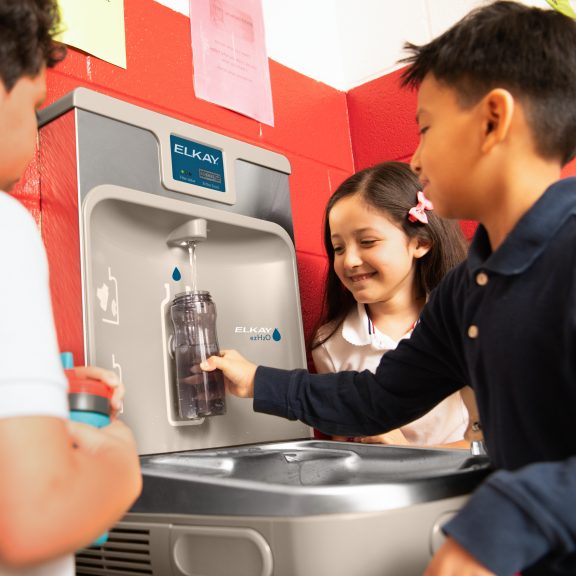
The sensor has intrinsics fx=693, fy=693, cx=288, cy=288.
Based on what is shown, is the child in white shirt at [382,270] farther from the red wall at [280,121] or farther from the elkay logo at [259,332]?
the elkay logo at [259,332]

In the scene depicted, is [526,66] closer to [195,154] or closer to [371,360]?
[195,154]

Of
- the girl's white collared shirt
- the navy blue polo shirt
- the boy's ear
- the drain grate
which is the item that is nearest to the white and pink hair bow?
the girl's white collared shirt

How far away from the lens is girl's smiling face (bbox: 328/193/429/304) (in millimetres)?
1381

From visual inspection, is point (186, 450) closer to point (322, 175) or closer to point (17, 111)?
point (17, 111)

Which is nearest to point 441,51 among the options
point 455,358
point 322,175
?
point 455,358

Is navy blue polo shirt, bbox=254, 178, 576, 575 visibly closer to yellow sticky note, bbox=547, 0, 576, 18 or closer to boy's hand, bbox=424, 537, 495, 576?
boy's hand, bbox=424, 537, 495, 576

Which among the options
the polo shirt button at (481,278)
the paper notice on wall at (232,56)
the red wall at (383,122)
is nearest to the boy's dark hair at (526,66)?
the polo shirt button at (481,278)

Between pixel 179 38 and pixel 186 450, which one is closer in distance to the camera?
pixel 186 450

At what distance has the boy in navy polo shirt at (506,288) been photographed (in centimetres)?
57

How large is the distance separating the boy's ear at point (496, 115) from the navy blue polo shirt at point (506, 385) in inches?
3.4

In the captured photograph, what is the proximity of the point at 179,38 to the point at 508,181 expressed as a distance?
841 mm

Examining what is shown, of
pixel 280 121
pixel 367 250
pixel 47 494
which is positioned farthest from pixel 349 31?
pixel 47 494

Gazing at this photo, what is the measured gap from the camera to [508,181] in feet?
2.53

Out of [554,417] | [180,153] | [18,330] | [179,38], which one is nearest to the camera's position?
[18,330]
